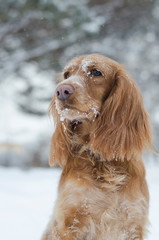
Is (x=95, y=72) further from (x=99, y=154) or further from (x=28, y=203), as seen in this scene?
(x=28, y=203)

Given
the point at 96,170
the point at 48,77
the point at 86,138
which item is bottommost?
the point at 96,170

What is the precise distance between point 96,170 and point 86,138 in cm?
32

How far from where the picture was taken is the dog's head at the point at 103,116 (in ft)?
7.65

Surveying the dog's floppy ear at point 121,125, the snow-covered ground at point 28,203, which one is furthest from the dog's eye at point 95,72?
the snow-covered ground at point 28,203

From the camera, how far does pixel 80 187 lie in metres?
2.24

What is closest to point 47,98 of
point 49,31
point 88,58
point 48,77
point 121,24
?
point 48,77

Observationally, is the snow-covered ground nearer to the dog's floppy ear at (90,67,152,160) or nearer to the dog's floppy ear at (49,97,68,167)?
the dog's floppy ear at (90,67,152,160)

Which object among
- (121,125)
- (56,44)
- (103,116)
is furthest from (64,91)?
(56,44)

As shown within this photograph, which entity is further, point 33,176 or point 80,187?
point 33,176

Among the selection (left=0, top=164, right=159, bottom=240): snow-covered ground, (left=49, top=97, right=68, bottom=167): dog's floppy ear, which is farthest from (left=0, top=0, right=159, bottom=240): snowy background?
(left=49, top=97, right=68, bottom=167): dog's floppy ear

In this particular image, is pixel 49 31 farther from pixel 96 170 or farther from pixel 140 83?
pixel 96 170

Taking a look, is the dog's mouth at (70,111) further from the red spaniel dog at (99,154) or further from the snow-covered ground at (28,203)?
the snow-covered ground at (28,203)

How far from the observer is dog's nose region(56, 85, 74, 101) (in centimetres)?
210

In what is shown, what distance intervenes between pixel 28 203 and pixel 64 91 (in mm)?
3135
